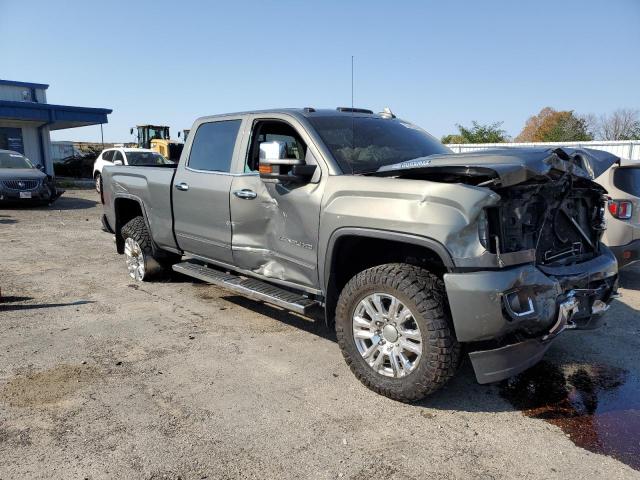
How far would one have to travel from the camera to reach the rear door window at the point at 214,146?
492 cm

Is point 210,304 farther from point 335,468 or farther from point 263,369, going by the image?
point 335,468

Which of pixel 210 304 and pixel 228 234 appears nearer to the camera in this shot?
pixel 228 234

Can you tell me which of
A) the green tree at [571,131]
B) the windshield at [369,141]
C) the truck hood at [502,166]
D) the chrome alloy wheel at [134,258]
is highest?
the green tree at [571,131]

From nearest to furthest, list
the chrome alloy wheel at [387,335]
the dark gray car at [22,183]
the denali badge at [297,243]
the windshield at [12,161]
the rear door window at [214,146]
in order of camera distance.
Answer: the chrome alloy wheel at [387,335], the denali badge at [297,243], the rear door window at [214,146], the dark gray car at [22,183], the windshield at [12,161]

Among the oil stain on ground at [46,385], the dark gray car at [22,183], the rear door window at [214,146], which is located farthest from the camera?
the dark gray car at [22,183]

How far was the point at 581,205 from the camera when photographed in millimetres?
3871

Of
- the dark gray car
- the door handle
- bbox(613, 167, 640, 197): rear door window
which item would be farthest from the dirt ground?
the dark gray car

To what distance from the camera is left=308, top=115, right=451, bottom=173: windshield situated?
404 centimetres

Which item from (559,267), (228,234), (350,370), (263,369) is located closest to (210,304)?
(228,234)

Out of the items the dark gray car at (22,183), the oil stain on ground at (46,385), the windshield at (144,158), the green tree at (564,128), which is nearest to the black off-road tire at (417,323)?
the oil stain on ground at (46,385)

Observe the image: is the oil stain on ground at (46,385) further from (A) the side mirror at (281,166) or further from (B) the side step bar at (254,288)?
(A) the side mirror at (281,166)

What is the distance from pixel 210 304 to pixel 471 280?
11.5 feet

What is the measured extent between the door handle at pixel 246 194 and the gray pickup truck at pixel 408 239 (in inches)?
0.4

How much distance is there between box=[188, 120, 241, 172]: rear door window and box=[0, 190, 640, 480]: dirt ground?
156 centimetres
